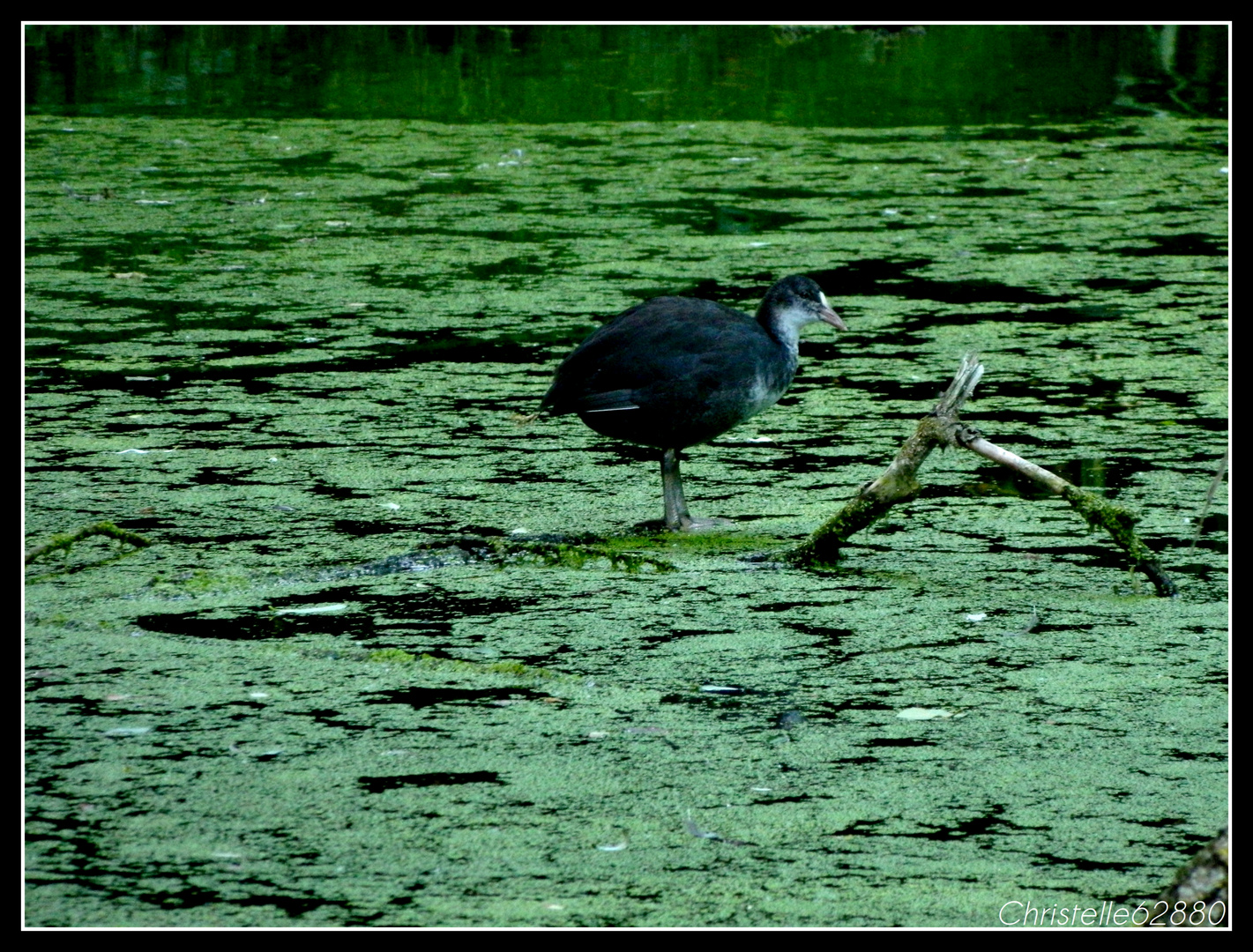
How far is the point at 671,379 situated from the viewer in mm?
4914

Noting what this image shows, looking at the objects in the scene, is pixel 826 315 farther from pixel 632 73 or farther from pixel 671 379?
pixel 632 73

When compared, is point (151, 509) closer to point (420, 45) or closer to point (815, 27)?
point (420, 45)

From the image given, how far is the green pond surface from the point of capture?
3.14 metres

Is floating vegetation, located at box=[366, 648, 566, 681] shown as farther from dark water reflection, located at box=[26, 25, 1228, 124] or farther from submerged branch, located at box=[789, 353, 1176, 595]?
dark water reflection, located at box=[26, 25, 1228, 124]

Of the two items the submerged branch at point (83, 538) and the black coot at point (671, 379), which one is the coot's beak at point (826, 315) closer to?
the black coot at point (671, 379)

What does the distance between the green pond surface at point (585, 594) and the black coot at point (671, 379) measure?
0.26 metres

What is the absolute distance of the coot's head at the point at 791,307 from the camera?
5227 mm

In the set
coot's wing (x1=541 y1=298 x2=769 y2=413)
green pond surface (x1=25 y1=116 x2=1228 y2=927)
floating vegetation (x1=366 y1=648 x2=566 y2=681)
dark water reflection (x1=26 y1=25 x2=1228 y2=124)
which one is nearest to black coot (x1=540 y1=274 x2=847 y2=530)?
coot's wing (x1=541 y1=298 x2=769 y2=413)

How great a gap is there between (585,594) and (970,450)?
940 millimetres

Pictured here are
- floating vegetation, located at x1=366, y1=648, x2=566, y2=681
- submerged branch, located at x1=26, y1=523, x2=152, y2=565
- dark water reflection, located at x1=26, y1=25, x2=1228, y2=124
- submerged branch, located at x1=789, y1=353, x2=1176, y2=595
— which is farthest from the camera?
dark water reflection, located at x1=26, y1=25, x2=1228, y2=124

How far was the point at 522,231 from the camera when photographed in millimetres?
9195

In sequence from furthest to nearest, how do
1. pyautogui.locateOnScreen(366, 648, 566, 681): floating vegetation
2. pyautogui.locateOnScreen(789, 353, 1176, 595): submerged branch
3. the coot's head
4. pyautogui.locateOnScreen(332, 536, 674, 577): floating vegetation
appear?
the coot's head
pyautogui.locateOnScreen(332, 536, 674, 577): floating vegetation
pyautogui.locateOnScreen(789, 353, 1176, 595): submerged branch
pyautogui.locateOnScreen(366, 648, 566, 681): floating vegetation

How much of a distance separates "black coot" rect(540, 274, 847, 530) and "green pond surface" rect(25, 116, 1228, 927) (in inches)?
10.0

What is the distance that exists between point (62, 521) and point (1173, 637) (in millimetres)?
2723
